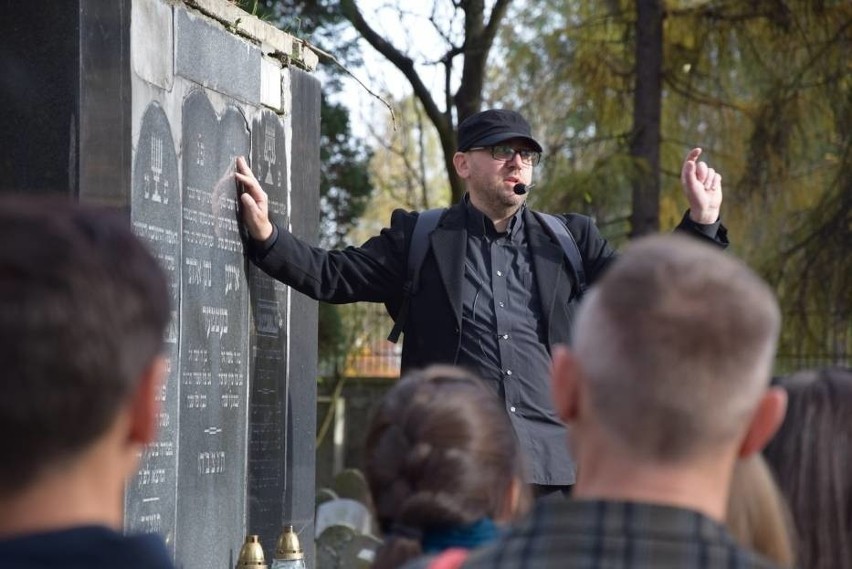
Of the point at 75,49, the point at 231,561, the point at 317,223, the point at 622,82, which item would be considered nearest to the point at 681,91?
the point at 622,82

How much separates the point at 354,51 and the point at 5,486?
1064cm

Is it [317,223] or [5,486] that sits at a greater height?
[317,223]

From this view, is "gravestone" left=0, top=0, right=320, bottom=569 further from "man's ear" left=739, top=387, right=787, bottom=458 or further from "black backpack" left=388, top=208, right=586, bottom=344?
"man's ear" left=739, top=387, right=787, bottom=458

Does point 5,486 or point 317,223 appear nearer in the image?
point 5,486

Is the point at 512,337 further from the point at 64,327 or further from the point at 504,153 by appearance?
the point at 64,327

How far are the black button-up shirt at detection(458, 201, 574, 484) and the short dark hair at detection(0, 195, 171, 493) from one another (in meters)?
3.54

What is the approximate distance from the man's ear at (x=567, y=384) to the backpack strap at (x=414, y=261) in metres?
3.44

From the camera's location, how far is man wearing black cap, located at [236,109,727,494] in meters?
5.30

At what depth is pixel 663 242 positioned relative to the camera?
198cm

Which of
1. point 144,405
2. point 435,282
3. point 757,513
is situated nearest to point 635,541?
point 757,513

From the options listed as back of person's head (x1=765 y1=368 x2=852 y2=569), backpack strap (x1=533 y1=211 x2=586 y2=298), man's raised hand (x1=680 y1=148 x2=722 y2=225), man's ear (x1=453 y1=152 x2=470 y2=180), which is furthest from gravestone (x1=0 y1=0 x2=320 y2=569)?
back of person's head (x1=765 y1=368 x2=852 y2=569)

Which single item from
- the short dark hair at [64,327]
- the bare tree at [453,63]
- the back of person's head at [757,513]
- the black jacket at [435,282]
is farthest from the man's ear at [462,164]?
the bare tree at [453,63]

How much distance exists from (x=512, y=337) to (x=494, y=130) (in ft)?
2.38

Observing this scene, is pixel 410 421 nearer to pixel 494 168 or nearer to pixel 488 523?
pixel 488 523
